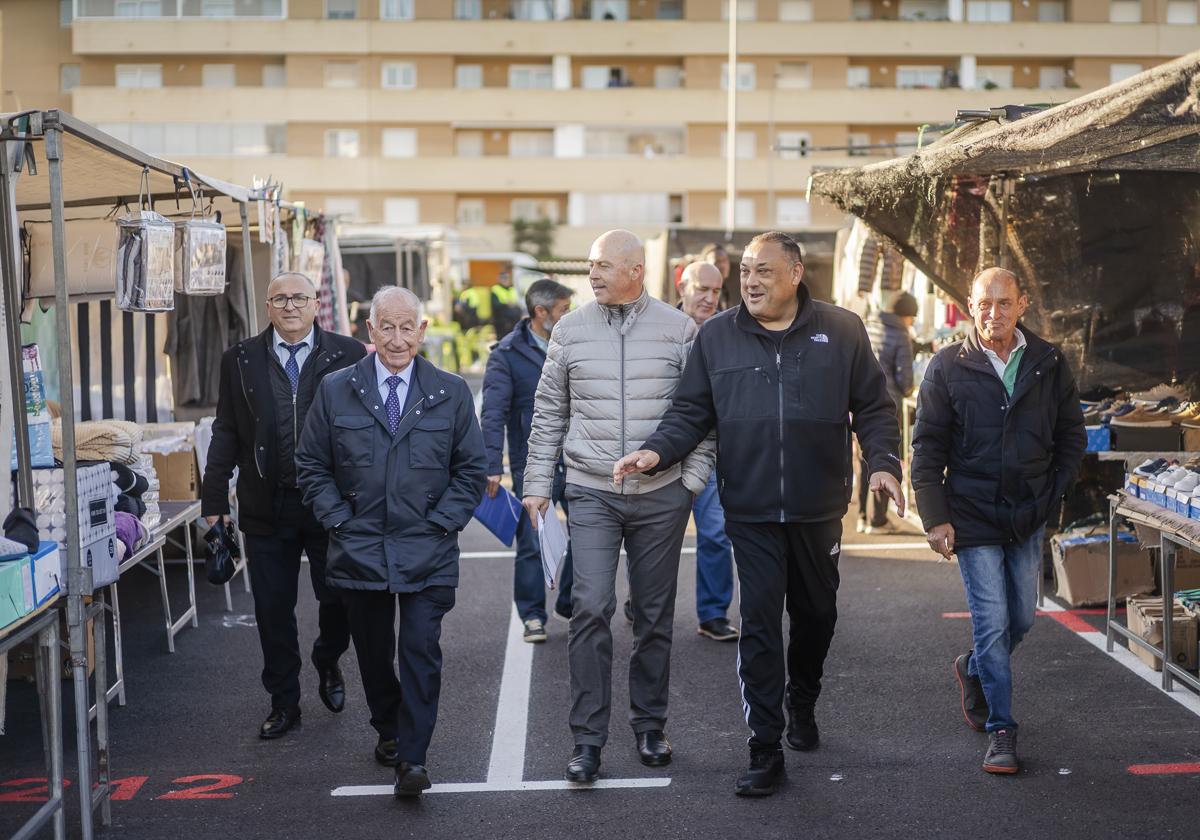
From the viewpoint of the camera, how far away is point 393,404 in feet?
16.9

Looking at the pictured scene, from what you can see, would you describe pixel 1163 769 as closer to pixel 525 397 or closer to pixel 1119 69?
pixel 525 397

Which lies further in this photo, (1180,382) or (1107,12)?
(1107,12)

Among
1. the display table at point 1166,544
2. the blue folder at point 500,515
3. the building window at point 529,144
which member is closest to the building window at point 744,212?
the building window at point 529,144

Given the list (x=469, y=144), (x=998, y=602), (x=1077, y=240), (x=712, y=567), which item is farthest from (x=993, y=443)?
(x=469, y=144)

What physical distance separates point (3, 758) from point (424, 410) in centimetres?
236

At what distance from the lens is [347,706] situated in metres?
6.31

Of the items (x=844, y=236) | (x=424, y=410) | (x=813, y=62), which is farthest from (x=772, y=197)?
(x=424, y=410)

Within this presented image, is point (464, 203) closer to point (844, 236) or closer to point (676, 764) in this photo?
point (844, 236)

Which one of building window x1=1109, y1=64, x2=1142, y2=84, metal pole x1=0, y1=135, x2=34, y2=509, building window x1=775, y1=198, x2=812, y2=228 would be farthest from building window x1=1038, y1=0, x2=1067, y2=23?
metal pole x1=0, y1=135, x2=34, y2=509

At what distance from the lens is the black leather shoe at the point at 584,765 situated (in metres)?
5.14

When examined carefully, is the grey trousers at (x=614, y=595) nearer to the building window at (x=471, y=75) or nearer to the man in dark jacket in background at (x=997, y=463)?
the man in dark jacket in background at (x=997, y=463)

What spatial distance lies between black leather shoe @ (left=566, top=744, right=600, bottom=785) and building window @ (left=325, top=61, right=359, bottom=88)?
52.9 metres

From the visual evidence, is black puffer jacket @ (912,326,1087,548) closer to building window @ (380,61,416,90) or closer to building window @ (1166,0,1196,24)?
building window @ (380,61,416,90)

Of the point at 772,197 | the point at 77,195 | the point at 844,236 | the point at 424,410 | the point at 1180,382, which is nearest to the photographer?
the point at 424,410
